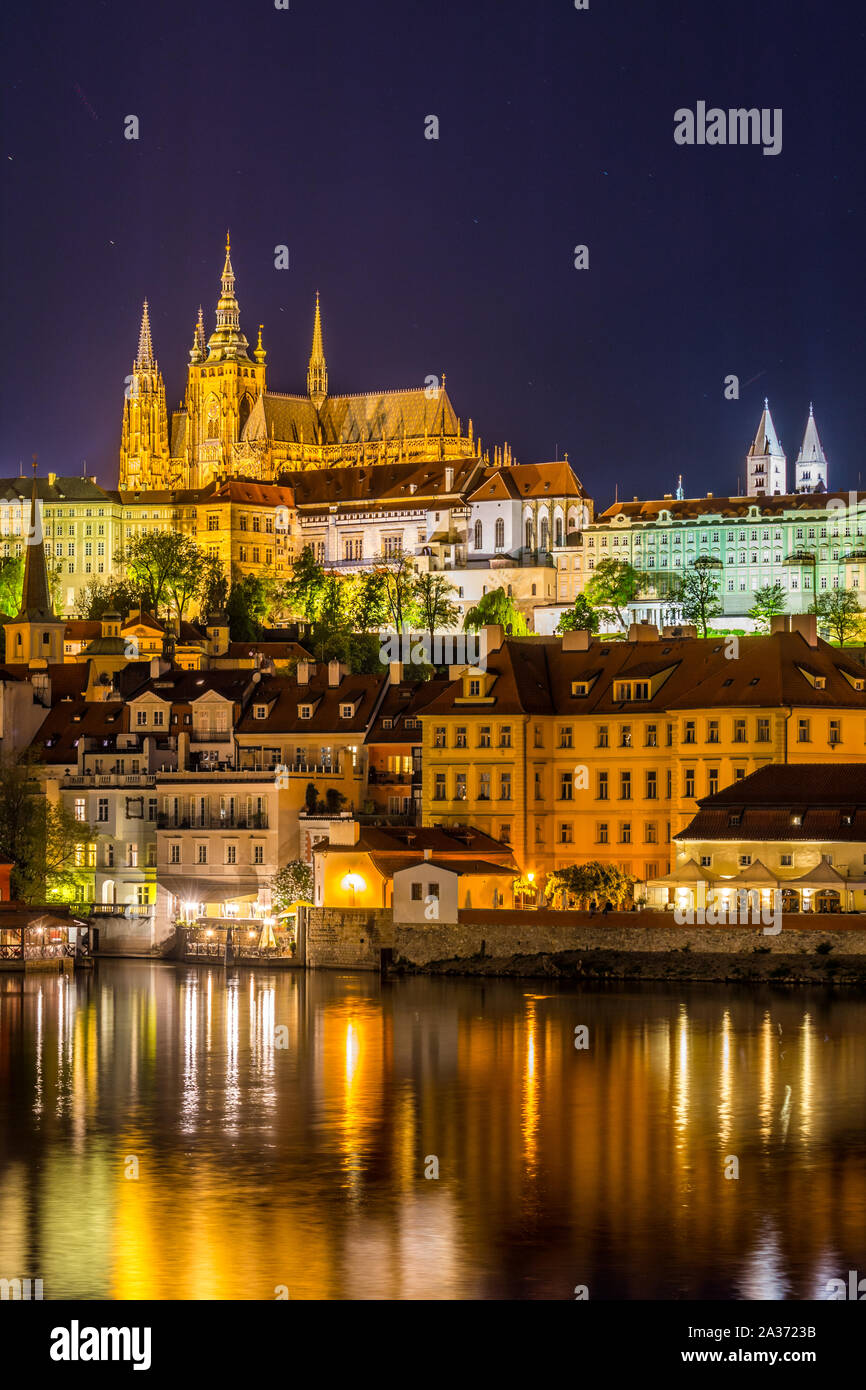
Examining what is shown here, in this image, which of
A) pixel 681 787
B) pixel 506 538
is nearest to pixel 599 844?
pixel 681 787

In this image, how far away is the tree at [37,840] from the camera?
246 ft

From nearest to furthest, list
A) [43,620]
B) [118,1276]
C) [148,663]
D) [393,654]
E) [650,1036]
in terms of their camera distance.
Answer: [118,1276], [650,1036], [148,663], [43,620], [393,654]

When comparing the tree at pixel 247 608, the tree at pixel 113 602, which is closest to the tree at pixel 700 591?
the tree at pixel 247 608

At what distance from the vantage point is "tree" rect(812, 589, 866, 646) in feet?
463

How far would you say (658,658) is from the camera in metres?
75.0

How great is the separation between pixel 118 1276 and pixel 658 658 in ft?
147

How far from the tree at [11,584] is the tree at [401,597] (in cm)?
2294

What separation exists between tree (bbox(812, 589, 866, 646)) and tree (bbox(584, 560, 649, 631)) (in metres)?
11.9

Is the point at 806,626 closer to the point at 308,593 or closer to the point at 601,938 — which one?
the point at 601,938

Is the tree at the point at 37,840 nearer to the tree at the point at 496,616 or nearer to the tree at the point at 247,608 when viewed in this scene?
the tree at the point at 247,608

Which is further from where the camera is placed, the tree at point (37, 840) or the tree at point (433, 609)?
the tree at point (433, 609)

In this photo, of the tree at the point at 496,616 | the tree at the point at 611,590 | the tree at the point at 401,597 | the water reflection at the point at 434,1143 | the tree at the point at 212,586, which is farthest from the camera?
the tree at the point at 212,586

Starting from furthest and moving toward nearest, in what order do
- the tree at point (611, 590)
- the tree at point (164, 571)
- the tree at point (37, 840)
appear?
the tree at point (164, 571) → the tree at point (611, 590) → the tree at point (37, 840)
